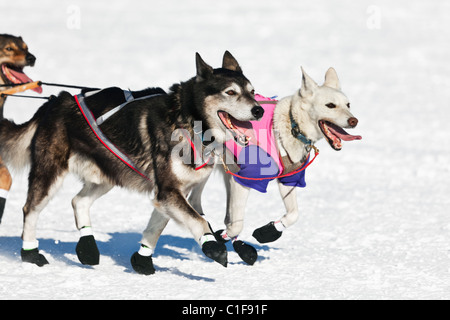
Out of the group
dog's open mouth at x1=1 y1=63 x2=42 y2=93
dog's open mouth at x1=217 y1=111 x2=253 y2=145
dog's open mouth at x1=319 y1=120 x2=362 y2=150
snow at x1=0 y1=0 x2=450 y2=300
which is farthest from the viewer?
dog's open mouth at x1=1 y1=63 x2=42 y2=93

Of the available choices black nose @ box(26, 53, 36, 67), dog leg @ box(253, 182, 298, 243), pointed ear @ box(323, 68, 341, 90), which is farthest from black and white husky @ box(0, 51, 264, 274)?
pointed ear @ box(323, 68, 341, 90)

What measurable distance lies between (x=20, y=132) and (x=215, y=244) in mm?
1841

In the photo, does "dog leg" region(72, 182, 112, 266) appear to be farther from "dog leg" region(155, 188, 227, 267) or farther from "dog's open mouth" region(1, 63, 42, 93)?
"dog's open mouth" region(1, 63, 42, 93)

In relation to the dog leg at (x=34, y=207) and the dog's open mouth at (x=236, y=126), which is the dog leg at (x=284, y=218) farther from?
the dog leg at (x=34, y=207)

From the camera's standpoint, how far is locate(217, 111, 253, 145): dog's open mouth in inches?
165

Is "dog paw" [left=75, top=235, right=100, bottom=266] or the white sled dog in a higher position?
the white sled dog

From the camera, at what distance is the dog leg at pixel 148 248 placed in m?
4.63

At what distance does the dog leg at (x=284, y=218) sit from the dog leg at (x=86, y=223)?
128cm

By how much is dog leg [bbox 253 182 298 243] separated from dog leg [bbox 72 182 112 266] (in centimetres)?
128

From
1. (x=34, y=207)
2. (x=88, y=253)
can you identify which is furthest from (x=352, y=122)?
(x=34, y=207)

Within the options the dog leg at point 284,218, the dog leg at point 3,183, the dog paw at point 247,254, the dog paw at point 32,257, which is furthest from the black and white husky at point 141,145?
the dog leg at point 284,218

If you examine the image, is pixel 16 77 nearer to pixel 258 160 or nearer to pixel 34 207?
pixel 34 207

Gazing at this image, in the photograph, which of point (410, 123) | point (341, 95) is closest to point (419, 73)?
point (410, 123)

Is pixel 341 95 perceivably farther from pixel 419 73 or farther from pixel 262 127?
pixel 419 73
